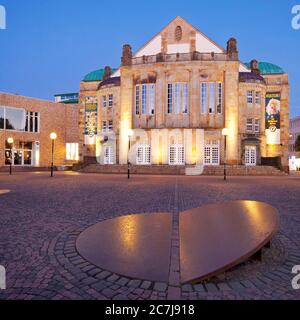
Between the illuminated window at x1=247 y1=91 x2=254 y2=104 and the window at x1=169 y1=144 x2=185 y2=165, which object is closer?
the window at x1=169 y1=144 x2=185 y2=165

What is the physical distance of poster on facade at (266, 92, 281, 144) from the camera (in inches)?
1414

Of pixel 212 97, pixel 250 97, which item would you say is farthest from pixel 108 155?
pixel 250 97

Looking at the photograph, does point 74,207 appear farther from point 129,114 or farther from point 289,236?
point 129,114

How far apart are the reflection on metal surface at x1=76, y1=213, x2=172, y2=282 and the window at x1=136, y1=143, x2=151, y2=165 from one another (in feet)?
93.5

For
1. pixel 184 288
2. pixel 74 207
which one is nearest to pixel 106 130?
pixel 74 207

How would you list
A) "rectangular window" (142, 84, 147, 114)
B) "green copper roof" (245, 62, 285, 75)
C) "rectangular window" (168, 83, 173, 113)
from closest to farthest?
"rectangular window" (168, 83, 173, 113) < "rectangular window" (142, 84, 147, 114) < "green copper roof" (245, 62, 285, 75)

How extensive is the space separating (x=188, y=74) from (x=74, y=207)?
2969 centimetres

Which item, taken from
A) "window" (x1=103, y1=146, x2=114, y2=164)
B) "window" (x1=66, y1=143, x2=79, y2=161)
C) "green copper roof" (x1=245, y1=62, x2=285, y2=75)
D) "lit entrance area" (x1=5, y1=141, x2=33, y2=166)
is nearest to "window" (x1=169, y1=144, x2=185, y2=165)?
"window" (x1=103, y1=146, x2=114, y2=164)

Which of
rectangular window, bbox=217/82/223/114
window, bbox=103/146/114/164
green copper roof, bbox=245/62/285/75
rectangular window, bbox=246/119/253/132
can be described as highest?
green copper roof, bbox=245/62/285/75

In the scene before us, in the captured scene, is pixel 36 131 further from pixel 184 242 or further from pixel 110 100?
pixel 184 242

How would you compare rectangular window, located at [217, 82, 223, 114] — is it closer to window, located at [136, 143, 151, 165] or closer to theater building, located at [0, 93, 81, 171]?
window, located at [136, 143, 151, 165]

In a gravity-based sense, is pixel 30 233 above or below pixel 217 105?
below

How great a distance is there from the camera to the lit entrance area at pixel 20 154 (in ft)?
120

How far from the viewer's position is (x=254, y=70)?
133ft
